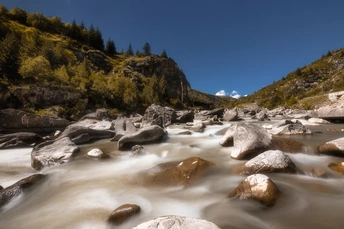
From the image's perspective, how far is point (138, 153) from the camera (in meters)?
9.13

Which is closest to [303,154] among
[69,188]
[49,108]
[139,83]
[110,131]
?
[69,188]

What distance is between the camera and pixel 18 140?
11.8 m

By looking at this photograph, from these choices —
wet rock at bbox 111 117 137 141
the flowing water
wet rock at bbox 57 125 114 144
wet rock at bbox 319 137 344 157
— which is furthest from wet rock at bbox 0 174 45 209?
Result: wet rock at bbox 319 137 344 157

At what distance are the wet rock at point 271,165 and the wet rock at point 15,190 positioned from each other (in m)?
7.07

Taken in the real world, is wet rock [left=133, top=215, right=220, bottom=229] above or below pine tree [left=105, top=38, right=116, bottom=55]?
below

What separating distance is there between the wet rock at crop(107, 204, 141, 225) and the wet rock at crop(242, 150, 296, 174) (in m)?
3.91

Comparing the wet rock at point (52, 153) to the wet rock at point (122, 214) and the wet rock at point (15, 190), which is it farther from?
the wet rock at point (122, 214)

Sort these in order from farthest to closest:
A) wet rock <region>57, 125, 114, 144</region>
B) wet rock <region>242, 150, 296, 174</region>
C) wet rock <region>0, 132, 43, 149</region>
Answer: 1. wet rock <region>57, 125, 114, 144</region>
2. wet rock <region>0, 132, 43, 149</region>
3. wet rock <region>242, 150, 296, 174</region>

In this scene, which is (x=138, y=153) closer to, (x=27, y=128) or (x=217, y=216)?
(x=217, y=216)

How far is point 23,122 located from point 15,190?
12.1m

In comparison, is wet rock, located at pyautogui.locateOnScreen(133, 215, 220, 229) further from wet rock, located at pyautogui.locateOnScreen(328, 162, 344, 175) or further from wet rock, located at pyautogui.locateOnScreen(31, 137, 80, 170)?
wet rock, located at pyautogui.locateOnScreen(31, 137, 80, 170)

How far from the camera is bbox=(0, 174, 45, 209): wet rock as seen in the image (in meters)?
4.75

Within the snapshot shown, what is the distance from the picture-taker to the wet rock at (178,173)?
5.83 metres

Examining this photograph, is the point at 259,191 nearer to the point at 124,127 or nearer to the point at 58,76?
the point at 124,127
